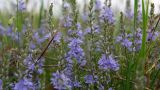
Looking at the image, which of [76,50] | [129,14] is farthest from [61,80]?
[129,14]

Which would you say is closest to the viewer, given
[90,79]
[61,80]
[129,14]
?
A: [61,80]

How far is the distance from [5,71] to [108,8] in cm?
94

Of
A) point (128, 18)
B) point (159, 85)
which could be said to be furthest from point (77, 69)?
point (128, 18)

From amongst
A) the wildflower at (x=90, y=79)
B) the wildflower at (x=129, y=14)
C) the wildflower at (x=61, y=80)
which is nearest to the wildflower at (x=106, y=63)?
the wildflower at (x=90, y=79)

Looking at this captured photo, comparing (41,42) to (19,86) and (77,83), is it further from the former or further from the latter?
(19,86)

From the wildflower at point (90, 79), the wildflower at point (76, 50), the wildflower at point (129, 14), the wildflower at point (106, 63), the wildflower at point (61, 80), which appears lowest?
the wildflower at point (90, 79)

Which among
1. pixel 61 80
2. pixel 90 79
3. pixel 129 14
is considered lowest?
pixel 90 79

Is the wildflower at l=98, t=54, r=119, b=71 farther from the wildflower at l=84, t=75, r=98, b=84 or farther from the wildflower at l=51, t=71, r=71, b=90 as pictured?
the wildflower at l=51, t=71, r=71, b=90

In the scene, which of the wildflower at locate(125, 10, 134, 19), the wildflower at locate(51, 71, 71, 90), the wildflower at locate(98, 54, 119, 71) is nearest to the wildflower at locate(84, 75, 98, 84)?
the wildflower at locate(98, 54, 119, 71)

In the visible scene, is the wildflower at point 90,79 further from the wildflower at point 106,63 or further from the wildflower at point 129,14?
the wildflower at point 129,14

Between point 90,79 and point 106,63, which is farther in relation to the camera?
point 90,79

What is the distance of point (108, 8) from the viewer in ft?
9.90

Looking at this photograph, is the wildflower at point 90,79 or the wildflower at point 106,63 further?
the wildflower at point 90,79

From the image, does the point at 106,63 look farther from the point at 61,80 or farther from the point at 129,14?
the point at 129,14
